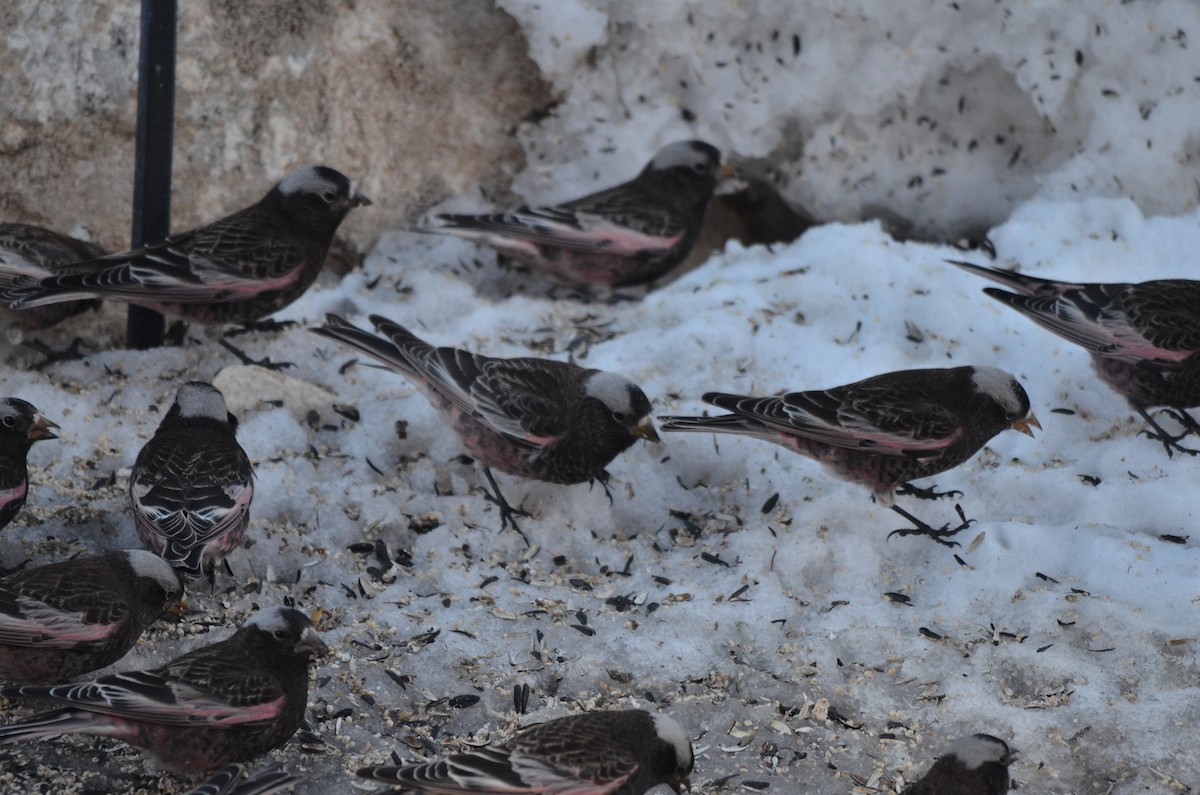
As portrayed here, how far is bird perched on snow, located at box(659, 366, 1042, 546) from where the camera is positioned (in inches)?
203

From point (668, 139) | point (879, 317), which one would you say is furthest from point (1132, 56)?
point (668, 139)

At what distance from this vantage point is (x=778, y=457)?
5848 mm

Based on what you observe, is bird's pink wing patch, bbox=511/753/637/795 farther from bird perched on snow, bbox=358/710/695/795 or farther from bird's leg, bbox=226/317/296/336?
bird's leg, bbox=226/317/296/336

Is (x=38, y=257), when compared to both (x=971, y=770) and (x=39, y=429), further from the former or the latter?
(x=971, y=770)

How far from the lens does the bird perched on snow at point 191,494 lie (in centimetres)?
456

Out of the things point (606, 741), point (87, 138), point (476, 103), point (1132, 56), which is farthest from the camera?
point (476, 103)

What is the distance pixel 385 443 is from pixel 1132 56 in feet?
15.2

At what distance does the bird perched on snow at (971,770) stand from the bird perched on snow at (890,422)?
1.47m

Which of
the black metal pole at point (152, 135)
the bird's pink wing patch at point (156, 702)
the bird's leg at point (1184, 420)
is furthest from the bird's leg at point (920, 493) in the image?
the black metal pole at point (152, 135)

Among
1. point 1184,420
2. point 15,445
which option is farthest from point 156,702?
point 1184,420

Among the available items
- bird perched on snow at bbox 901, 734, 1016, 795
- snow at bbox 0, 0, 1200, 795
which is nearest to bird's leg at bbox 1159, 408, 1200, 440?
snow at bbox 0, 0, 1200, 795

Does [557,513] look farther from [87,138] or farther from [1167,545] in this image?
[87,138]

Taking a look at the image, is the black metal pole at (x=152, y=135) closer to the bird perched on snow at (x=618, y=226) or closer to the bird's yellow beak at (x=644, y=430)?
the bird perched on snow at (x=618, y=226)

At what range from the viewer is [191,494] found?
464 cm
